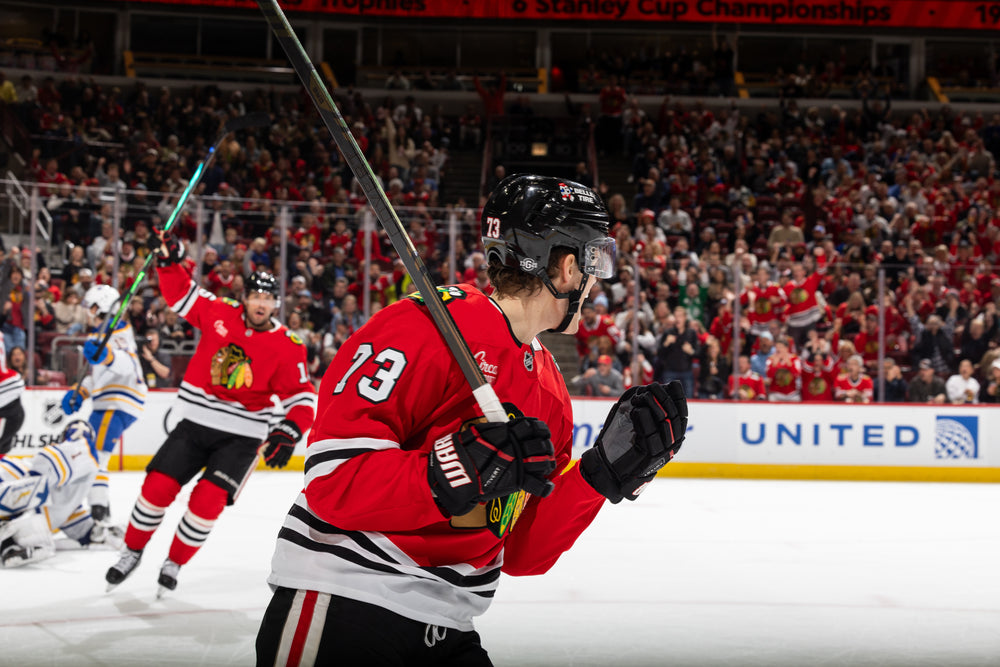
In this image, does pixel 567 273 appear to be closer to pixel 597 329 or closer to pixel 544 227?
pixel 544 227

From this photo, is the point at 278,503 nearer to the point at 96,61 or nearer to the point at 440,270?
the point at 440,270

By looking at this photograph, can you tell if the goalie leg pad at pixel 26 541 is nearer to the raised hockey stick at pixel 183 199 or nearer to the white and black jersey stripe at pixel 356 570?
the raised hockey stick at pixel 183 199

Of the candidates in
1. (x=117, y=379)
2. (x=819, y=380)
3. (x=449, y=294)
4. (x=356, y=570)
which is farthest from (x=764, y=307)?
(x=356, y=570)

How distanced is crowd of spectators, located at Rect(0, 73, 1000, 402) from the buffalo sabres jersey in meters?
3.19

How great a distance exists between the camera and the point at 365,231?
31.7ft

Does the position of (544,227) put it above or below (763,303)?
above

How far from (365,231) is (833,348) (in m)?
4.52

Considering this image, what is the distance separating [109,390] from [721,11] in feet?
49.8

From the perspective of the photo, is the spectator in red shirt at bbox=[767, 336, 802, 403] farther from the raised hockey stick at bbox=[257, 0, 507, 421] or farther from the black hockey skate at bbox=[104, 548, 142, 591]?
the raised hockey stick at bbox=[257, 0, 507, 421]

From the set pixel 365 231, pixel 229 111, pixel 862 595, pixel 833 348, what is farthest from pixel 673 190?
pixel 862 595

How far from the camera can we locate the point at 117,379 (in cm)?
593

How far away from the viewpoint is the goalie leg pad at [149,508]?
4422mm

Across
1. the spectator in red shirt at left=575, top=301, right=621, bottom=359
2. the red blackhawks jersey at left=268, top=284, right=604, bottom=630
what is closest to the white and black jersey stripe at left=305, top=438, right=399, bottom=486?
the red blackhawks jersey at left=268, top=284, right=604, bottom=630

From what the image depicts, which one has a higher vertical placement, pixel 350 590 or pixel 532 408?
pixel 532 408
